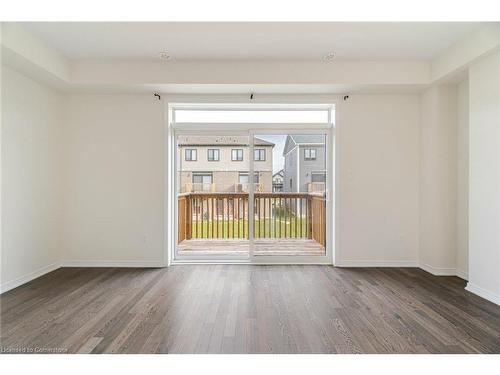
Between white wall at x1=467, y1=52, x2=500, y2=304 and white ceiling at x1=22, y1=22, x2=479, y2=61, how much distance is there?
1.82 feet

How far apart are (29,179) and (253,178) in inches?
113

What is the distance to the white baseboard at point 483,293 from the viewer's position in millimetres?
2934

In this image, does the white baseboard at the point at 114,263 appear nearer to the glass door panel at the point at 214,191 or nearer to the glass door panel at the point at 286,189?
the glass door panel at the point at 214,191

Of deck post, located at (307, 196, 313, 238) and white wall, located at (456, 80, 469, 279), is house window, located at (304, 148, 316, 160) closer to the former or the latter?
deck post, located at (307, 196, 313, 238)

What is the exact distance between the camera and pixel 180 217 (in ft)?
16.1

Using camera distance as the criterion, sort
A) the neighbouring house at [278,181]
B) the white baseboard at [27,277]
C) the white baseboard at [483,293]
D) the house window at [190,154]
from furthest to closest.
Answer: the house window at [190,154] → the neighbouring house at [278,181] → the white baseboard at [27,277] → the white baseboard at [483,293]

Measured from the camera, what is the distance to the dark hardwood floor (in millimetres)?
2156

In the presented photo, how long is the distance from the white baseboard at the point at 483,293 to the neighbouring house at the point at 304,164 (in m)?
2.08

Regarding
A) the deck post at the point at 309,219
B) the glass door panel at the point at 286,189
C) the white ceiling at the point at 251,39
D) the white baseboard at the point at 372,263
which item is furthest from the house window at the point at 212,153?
the white baseboard at the point at 372,263

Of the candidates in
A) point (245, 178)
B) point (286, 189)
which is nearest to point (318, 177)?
point (286, 189)

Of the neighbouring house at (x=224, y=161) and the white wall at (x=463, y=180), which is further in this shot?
the neighbouring house at (x=224, y=161)

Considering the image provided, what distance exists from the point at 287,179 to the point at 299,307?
2042 mm

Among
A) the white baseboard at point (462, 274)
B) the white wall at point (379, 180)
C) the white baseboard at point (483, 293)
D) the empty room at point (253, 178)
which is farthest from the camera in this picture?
the white wall at point (379, 180)
